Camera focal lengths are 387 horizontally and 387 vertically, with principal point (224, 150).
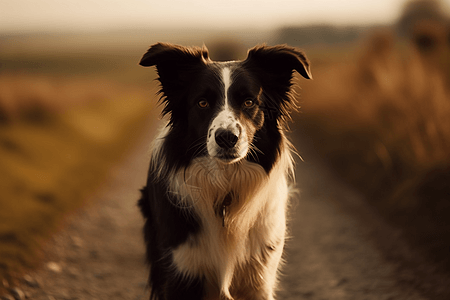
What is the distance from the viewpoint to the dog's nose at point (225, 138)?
8.85 ft

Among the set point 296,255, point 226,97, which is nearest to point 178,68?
point 226,97

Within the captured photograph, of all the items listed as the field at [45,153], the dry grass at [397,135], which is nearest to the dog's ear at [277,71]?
the field at [45,153]

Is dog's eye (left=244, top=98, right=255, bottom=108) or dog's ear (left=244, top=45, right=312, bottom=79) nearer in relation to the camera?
dog's eye (left=244, top=98, right=255, bottom=108)

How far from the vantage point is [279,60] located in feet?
10.9

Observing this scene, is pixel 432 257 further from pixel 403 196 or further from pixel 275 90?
pixel 275 90

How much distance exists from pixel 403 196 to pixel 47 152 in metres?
7.15

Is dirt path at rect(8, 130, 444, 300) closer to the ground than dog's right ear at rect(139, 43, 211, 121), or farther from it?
closer to the ground

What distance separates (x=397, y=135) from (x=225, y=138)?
5.05m

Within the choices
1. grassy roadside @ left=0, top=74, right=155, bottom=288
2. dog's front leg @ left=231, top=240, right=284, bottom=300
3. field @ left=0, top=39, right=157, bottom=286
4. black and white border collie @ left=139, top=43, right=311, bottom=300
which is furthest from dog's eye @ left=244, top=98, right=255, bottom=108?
grassy roadside @ left=0, top=74, right=155, bottom=288

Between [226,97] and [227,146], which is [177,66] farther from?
[227,146]

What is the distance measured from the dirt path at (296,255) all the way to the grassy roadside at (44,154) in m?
0.33

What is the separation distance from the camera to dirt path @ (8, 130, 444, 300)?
407 cm

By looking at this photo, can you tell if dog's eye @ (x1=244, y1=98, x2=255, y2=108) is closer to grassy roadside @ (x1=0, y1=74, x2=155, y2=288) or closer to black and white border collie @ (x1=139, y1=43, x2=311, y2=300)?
black and white border collie @ (x1=139, y1=43, x2=311, y2=300)

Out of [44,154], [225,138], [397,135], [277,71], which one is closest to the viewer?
[225,138]
